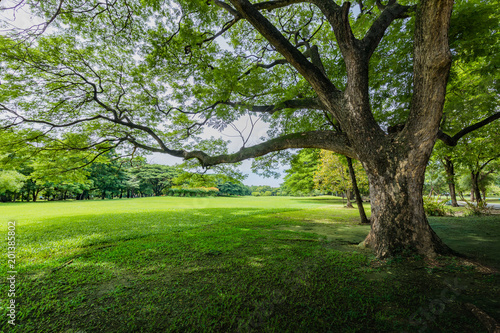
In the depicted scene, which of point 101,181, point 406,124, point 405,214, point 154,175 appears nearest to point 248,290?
point 405,214

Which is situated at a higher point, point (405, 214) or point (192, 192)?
point (405, 214)

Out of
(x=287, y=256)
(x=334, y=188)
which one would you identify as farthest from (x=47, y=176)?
(x=334, y=188)

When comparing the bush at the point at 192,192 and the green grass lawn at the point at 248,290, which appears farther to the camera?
the bush at the point at 192,192

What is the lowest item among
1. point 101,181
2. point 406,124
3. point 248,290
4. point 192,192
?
point 192,192

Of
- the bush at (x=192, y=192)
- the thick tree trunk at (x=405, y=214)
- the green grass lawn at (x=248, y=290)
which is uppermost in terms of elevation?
the thick tree trunk at (x=405, y=214)

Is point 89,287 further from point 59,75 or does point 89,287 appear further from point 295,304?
point 59,75

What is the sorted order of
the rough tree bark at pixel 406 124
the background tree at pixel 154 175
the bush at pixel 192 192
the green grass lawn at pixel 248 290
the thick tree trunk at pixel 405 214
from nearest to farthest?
the green grass lawn at pixel 248 290
the rough tree bark at pixel 406 124
the thick tree trunk at pixel 405 214
the background tree at pixel 154 175
the bush at pixel 192 192

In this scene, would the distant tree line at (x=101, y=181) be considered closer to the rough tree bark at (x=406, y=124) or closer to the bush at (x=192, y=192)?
the bush at (x=192, y=192)

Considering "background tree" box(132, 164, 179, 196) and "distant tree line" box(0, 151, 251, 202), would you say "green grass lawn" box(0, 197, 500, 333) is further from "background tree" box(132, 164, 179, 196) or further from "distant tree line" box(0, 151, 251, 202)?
"background tree" box(132, 164, 179, 196)

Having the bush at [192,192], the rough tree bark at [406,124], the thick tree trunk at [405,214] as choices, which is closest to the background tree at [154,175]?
the bush at [192,192]

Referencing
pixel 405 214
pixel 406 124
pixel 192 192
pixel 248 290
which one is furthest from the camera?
pixel 192 192

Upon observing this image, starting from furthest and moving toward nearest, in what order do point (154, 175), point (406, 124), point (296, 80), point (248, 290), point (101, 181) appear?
point (154, 175) < point (101, 181) < point (296, 80) < point (406, 124) < point (248, 290)

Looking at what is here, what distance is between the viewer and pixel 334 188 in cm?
1728

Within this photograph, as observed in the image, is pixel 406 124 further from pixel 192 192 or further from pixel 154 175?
pixel 154 175
